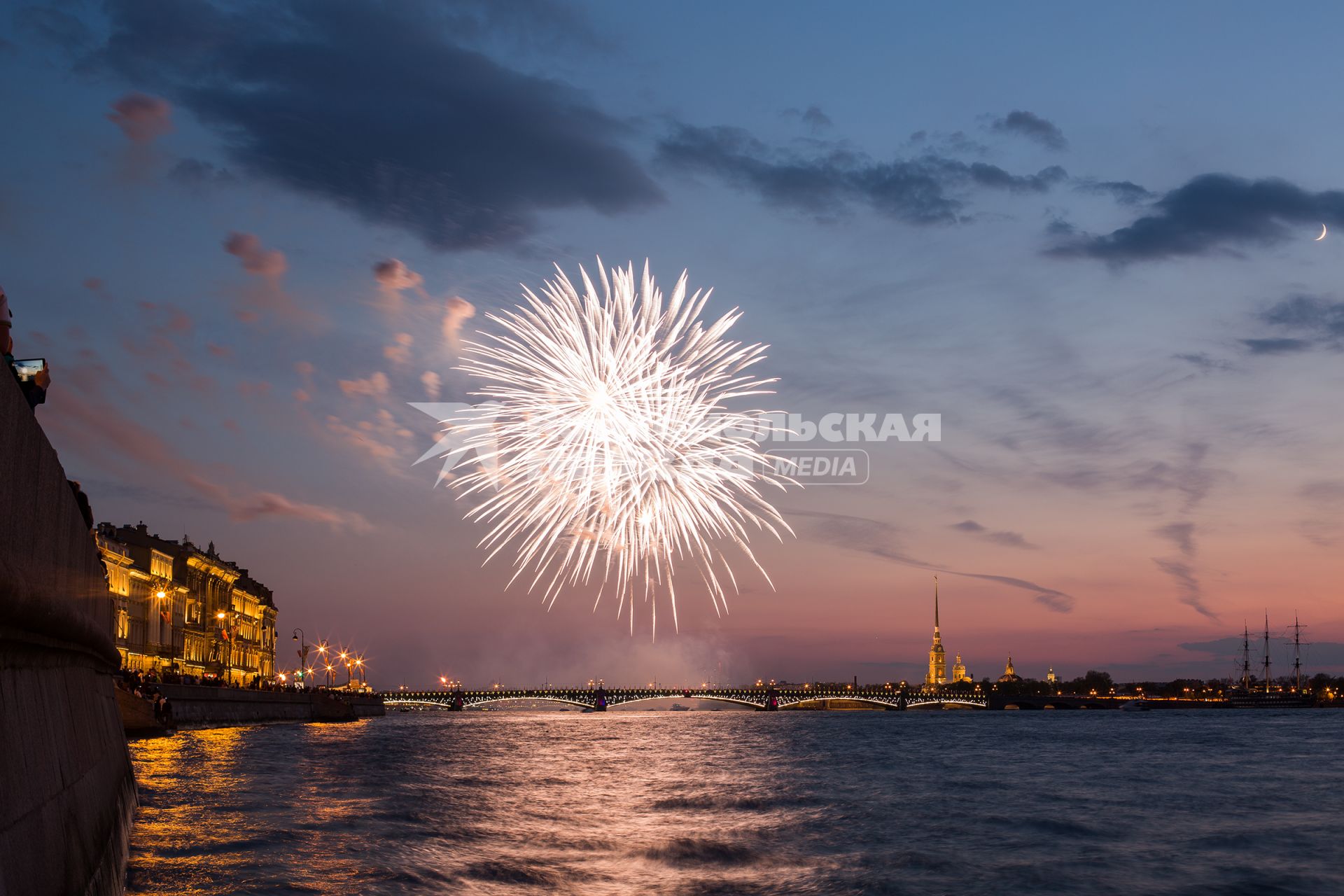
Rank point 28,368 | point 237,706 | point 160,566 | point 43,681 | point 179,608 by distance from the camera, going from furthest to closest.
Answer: point 179,608, point 160,566, point 237,706, point 28,368, point 43,681

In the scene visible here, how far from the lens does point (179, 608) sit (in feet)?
407

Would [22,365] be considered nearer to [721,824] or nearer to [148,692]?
[721,824]

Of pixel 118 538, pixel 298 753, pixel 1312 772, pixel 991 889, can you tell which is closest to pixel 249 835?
pixel 991 889

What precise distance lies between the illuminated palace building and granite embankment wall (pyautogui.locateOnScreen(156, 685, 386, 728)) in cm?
811

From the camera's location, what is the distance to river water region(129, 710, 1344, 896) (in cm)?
2145

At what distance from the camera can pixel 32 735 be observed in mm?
8641

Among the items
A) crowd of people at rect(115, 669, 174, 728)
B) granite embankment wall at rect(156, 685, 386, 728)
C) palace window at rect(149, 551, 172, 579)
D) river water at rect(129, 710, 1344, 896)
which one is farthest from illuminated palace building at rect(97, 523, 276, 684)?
river water at rect(129, 710, 1344, 896)

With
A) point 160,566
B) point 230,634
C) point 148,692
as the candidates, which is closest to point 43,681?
point 148,692

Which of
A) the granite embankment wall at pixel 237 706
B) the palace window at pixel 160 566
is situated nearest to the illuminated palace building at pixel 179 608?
the palace window at pixel 160 566

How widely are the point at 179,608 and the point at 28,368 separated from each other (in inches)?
4738

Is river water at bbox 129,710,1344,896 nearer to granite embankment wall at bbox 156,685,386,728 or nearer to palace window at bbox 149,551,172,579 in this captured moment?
granite embankment wall at bbox 156,685,386,728

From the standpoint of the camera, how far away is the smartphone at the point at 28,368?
13.4m

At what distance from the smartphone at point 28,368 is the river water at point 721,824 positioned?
7.98m

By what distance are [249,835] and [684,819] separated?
1185cm
